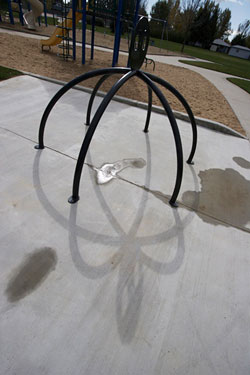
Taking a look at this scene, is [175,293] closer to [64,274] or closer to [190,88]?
[64,274]

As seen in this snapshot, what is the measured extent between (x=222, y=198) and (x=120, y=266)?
60.6 inches

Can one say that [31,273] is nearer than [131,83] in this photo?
Yes

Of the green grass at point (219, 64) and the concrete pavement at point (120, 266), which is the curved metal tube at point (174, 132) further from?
the green grass at point (219, 64)

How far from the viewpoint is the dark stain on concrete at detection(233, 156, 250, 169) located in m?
3.18

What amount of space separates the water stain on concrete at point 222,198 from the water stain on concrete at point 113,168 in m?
0.75

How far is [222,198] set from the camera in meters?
2.49

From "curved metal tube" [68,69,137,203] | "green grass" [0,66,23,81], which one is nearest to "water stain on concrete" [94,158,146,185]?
"curved metal tube" [68,69,137,203]

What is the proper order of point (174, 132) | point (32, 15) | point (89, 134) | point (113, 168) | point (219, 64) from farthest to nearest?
point (219, 64) → point (32, 15) → point (113, 168) → point (174, 132) → point (89, 134)

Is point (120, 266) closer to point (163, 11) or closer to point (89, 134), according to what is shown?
point (89, 134)

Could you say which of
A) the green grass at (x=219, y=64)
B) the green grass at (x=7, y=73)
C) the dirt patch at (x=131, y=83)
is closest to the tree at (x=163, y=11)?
the green grass at (x=219, y=64)

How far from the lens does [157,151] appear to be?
Answer: 3.16 meters

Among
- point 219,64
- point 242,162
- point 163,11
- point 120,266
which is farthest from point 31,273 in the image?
point 163,11

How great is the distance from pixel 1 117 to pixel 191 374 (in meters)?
3.79

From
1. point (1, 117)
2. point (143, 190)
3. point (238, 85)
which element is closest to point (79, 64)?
point (1, 117)
